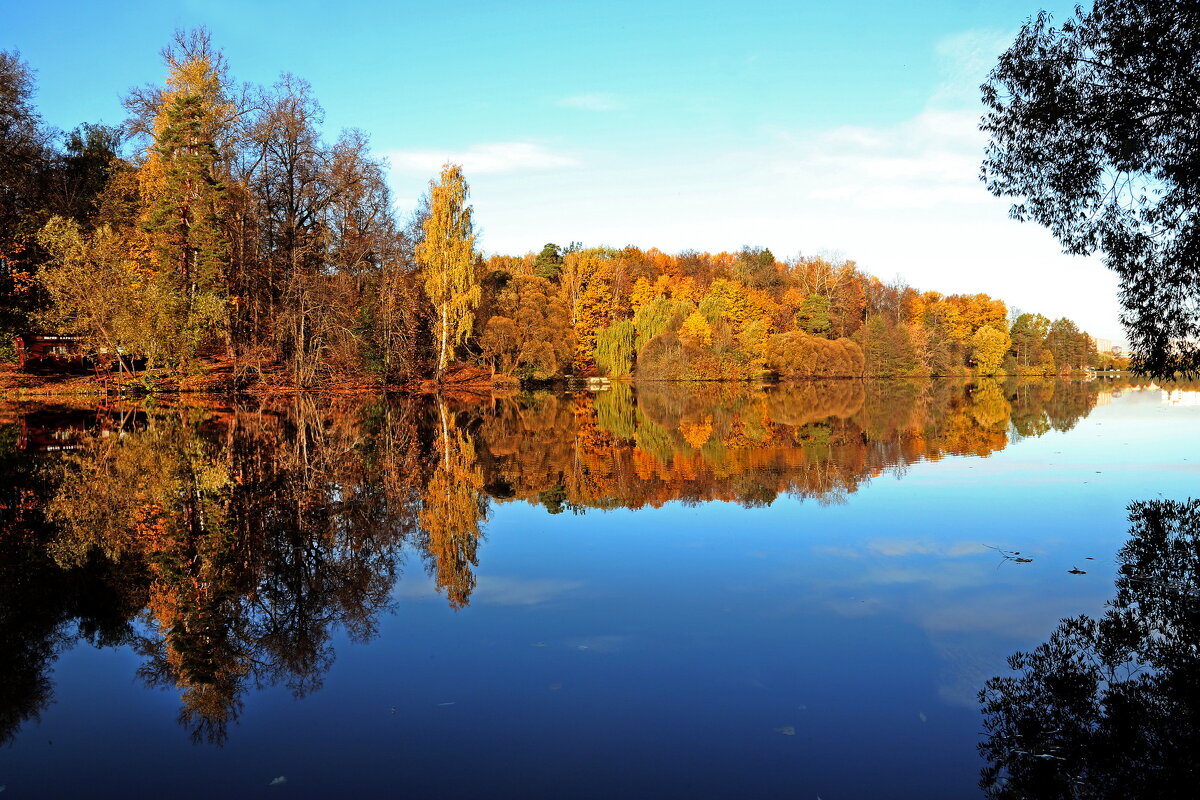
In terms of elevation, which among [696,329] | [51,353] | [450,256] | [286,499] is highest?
[450,256]

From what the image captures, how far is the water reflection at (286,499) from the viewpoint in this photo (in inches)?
203

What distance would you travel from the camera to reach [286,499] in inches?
384

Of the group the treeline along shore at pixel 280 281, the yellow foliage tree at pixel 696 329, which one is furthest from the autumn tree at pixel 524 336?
the yellow foliage tree at pixel 696 329

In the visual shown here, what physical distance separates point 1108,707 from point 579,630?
10.4ft

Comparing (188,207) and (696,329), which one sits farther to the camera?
(696,329)

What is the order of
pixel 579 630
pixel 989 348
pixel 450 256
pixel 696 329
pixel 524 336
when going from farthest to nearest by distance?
pixel 989 348 < pixel 696 329 < pixel 524 336 < pixel 450 256 < pixel 579 630

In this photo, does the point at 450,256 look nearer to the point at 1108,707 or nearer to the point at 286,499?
the point at 286,499

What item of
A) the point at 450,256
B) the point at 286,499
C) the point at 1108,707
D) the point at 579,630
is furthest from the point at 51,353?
the point at 1108,707

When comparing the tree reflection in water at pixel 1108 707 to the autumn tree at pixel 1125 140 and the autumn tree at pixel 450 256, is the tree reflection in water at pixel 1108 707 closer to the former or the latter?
the autumn tree at pixel 1125 140

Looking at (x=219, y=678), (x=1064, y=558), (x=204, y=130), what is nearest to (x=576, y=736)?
(x=219, y=678)

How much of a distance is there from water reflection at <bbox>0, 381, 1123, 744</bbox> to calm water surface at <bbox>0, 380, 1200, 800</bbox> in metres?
0.05

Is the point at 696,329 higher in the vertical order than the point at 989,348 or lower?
higher

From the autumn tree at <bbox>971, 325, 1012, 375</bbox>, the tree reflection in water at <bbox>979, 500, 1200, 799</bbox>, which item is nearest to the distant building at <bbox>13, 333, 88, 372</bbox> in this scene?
the tree reflection in water at <bbox>979, 500, 1200, 799</bbox>

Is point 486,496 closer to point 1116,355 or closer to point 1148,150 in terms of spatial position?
point 1148,150
